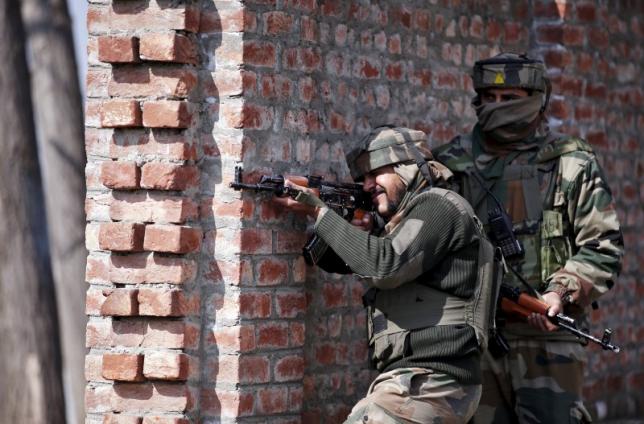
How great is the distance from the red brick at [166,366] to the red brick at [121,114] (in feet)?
2.89

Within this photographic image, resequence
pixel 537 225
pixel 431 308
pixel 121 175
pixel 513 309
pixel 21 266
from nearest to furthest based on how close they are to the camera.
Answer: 1. pixel 431 308
2. pixel 121 175
3. pixel 513 309
4. pixel 537 225
5. pixel 21 266

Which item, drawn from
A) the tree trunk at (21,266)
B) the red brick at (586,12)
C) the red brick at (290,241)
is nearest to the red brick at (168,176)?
the red brick at (290,241)

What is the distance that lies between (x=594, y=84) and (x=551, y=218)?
178cm

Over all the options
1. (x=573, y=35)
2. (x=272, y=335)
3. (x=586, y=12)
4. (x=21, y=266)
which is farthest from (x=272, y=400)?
(x=21, y=266)

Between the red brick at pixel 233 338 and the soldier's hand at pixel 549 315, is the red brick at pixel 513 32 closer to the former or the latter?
the soldier's hand at pixel 549 315

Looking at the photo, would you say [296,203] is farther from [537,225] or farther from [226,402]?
[537,225]

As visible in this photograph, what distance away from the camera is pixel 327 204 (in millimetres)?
5121

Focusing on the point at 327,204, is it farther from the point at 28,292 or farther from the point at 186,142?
the point at 28,292

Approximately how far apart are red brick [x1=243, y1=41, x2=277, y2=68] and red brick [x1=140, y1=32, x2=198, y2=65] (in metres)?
0.21

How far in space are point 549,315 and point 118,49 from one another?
6.46ft

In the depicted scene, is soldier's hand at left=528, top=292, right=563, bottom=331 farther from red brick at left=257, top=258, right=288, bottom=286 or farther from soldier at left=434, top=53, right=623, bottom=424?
red brick at left=257, top=258, right=288, bottom=286

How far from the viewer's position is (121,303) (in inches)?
201

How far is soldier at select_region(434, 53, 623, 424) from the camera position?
17.8 feet

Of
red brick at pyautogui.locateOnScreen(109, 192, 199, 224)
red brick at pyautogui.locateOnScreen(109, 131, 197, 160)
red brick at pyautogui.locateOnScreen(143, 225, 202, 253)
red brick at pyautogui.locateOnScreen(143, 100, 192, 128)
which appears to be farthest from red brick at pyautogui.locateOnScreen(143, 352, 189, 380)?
red brick at pyautogui.locateOnScreen(143, 100, 192, 128)
